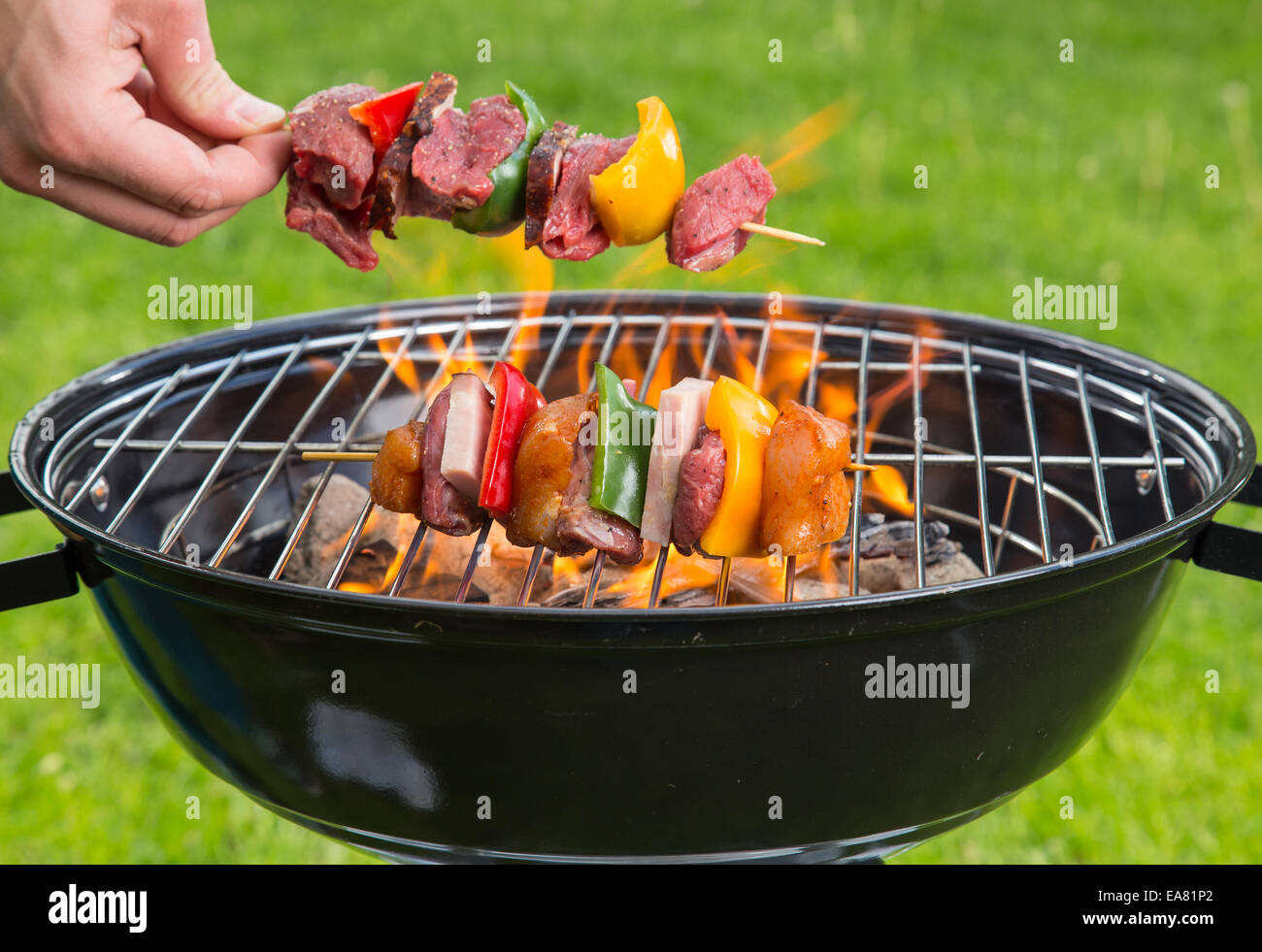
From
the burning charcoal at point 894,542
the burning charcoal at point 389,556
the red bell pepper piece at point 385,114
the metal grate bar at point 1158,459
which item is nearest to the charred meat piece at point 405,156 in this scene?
the red bell pepper piece at point 385,114

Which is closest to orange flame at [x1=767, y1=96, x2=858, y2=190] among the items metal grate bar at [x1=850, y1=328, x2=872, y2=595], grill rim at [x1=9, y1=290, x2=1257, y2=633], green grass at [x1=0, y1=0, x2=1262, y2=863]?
green grass at [x1=0, y1=0, x2=1262, y2=863]

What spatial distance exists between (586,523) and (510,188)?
60cm

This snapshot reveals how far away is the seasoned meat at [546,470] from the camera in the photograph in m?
1.94

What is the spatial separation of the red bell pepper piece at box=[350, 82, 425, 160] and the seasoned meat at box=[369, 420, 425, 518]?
0.48 meters

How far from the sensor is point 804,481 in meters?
1.85

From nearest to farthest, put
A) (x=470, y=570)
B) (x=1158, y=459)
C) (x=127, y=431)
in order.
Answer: (x=470, y=570), (x=1158, y=459), (x=127, y=431)

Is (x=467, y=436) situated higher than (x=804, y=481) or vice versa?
(x=467, y=436)

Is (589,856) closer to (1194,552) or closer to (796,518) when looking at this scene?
(796,518)

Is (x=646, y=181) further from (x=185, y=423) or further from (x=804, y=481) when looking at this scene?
(x=185, y=423)

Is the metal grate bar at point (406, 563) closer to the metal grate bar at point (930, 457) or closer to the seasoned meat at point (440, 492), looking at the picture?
the seasoned meat at point (440, 492)

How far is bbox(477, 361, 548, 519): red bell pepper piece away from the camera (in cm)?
194

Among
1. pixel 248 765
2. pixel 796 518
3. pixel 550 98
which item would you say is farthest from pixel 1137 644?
pixel 550 98

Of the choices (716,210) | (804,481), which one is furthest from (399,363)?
(804,481)

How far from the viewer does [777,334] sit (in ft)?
8.99
